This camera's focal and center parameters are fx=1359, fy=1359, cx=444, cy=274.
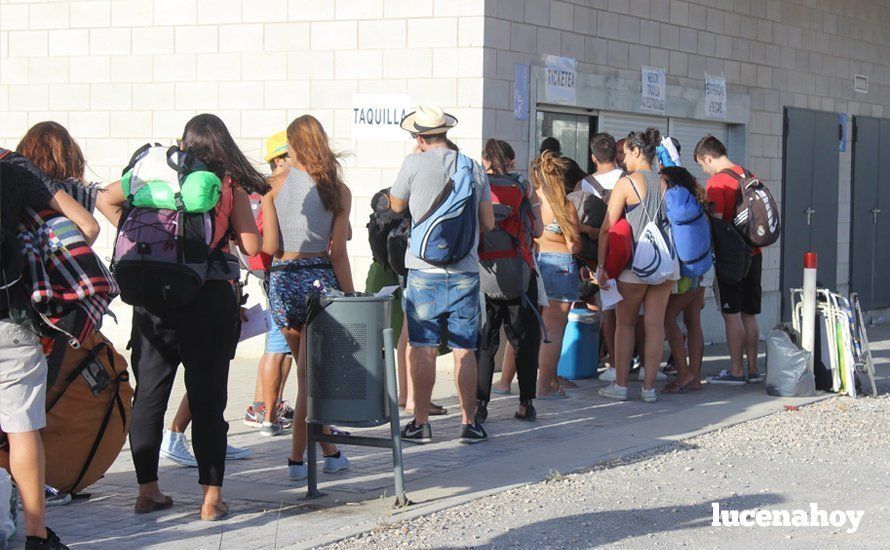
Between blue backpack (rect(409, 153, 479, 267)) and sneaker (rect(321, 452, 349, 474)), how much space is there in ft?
4.08

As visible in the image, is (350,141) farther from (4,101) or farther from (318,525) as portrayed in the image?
(318,525)

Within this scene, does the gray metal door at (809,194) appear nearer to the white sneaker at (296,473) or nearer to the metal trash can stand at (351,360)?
the white sneaker at (296,473)

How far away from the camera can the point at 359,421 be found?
22.0 feet

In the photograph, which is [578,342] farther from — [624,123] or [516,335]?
[624,123]

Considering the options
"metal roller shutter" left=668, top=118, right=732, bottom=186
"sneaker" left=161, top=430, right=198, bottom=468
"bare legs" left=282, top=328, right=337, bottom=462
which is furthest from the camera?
"metal roller shutter" left=668, top=118, right=732, bottom=186

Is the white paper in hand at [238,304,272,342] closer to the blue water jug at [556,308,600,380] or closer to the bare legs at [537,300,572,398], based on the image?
the bare legs at [537,300,572,398]

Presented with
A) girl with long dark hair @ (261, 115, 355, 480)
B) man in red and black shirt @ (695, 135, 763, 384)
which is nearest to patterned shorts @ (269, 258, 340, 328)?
girl with long dark hair @ (261, 115, 355, 480)

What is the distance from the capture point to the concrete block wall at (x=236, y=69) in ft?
37.8

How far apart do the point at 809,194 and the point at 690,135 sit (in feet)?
8.02

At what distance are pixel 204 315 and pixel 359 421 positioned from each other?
1.00 metres

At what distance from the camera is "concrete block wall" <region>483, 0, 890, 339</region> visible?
11719 millimetres

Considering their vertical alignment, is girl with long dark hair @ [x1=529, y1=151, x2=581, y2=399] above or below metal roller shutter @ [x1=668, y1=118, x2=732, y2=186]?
below

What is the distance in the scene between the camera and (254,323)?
769 centimetres

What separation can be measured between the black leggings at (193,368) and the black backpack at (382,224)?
259 centimetres
